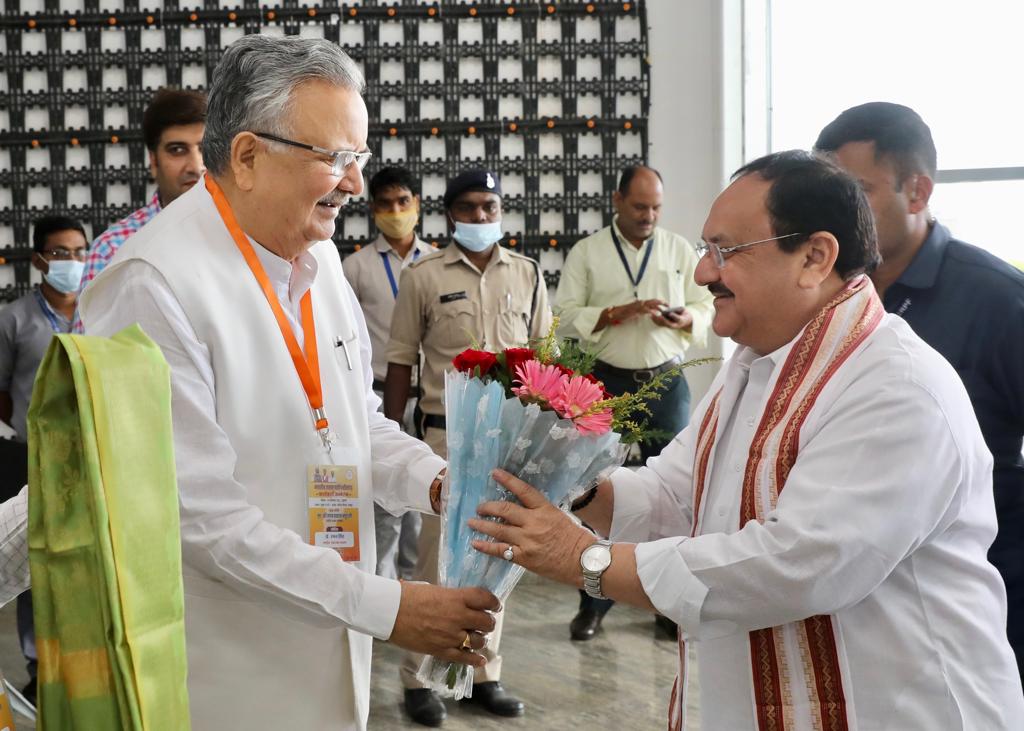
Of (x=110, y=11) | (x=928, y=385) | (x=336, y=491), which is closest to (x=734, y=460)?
(x=928, y=385)

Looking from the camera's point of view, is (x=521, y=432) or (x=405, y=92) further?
(x=405, y=92)

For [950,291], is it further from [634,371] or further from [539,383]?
[634,371]

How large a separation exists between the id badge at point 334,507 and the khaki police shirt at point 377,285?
3.45 meters

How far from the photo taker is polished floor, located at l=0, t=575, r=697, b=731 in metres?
4.27

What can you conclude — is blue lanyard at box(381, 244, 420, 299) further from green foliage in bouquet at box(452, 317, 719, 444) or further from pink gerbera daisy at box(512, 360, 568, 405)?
pink gerbera daisy at box(512, 360, 568, 405)

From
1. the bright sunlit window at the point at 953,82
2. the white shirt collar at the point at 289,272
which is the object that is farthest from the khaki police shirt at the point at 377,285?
the white shirt collar at the point at 289,272

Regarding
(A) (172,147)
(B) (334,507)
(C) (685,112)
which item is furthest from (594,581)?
(C) (685,112)

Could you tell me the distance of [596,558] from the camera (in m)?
1.83

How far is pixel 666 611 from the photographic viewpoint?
174 centimetres

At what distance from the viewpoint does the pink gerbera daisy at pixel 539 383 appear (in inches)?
71.0

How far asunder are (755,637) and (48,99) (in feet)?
21.0

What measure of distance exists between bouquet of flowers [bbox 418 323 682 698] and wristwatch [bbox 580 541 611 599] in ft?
0.49

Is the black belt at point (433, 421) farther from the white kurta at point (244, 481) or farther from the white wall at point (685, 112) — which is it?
the white kurta at point (244, 481)

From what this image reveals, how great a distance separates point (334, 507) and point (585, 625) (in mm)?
3428
